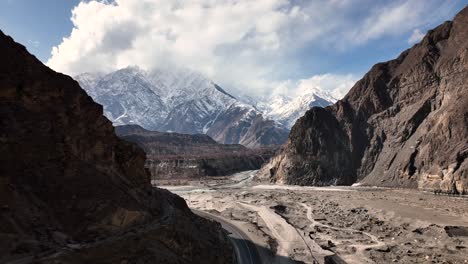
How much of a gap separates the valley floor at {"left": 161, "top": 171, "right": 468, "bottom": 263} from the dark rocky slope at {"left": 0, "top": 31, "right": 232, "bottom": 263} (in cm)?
1978

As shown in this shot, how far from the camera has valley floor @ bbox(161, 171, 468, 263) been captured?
5988 centimetres

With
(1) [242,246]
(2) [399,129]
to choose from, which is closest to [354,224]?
(1) [242,246]

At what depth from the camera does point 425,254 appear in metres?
57.5

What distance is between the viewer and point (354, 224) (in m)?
79.8

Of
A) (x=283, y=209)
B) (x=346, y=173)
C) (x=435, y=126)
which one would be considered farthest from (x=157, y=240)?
(x=346, y=173)

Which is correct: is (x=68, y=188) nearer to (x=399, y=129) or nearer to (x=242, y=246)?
(x=242, y=246)

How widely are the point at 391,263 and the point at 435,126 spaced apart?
78006mm

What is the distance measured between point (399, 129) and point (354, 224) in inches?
2791

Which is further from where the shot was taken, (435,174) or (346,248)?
(435,174)

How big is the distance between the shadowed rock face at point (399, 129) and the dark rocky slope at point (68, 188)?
81.9 metres

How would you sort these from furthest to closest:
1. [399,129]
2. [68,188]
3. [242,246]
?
[399,129]
[242,246]
[68,188]

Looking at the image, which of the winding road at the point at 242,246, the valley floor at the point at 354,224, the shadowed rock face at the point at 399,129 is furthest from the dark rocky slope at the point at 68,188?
the shadowed rock face at the point at 399,129

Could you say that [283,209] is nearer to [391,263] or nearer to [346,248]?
[346,248]

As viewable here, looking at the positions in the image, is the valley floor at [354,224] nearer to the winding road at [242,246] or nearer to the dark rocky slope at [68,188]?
the winding road at [242,246]
